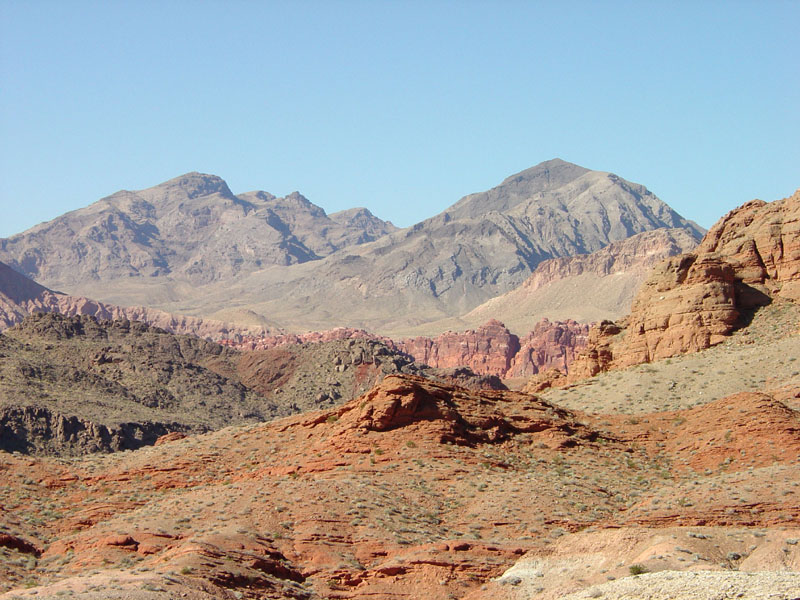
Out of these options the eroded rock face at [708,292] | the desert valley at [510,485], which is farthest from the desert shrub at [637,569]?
the eroded rock face at [708,292]

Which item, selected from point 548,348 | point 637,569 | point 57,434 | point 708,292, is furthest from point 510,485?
point 548,348

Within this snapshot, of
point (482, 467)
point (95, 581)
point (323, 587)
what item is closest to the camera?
point (95, 581)

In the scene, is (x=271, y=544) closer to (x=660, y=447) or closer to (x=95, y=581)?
(x=95, y=581)

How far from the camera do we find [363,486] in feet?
124

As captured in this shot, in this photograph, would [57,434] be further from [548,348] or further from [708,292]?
[548,348]

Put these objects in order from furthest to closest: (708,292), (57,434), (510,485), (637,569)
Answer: (57,434), (708,292), (510,485), (637,569)

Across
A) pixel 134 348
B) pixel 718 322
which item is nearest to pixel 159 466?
pixel 718 322

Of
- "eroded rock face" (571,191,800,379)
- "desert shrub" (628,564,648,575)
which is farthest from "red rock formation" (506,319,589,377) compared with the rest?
"desert shrub" (628,564,648,575)

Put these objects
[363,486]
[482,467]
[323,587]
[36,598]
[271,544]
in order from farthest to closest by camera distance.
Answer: [482,467]
[363,486]
[271,544]
[323,587]
[36,598]

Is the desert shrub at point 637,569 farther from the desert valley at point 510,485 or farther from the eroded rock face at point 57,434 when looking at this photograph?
A: the eroded rock face at point 57,434

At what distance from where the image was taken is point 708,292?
2389 inches

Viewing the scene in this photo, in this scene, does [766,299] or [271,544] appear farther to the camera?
[766,299]

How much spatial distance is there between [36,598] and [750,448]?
2479cm

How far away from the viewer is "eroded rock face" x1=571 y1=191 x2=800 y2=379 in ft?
198
